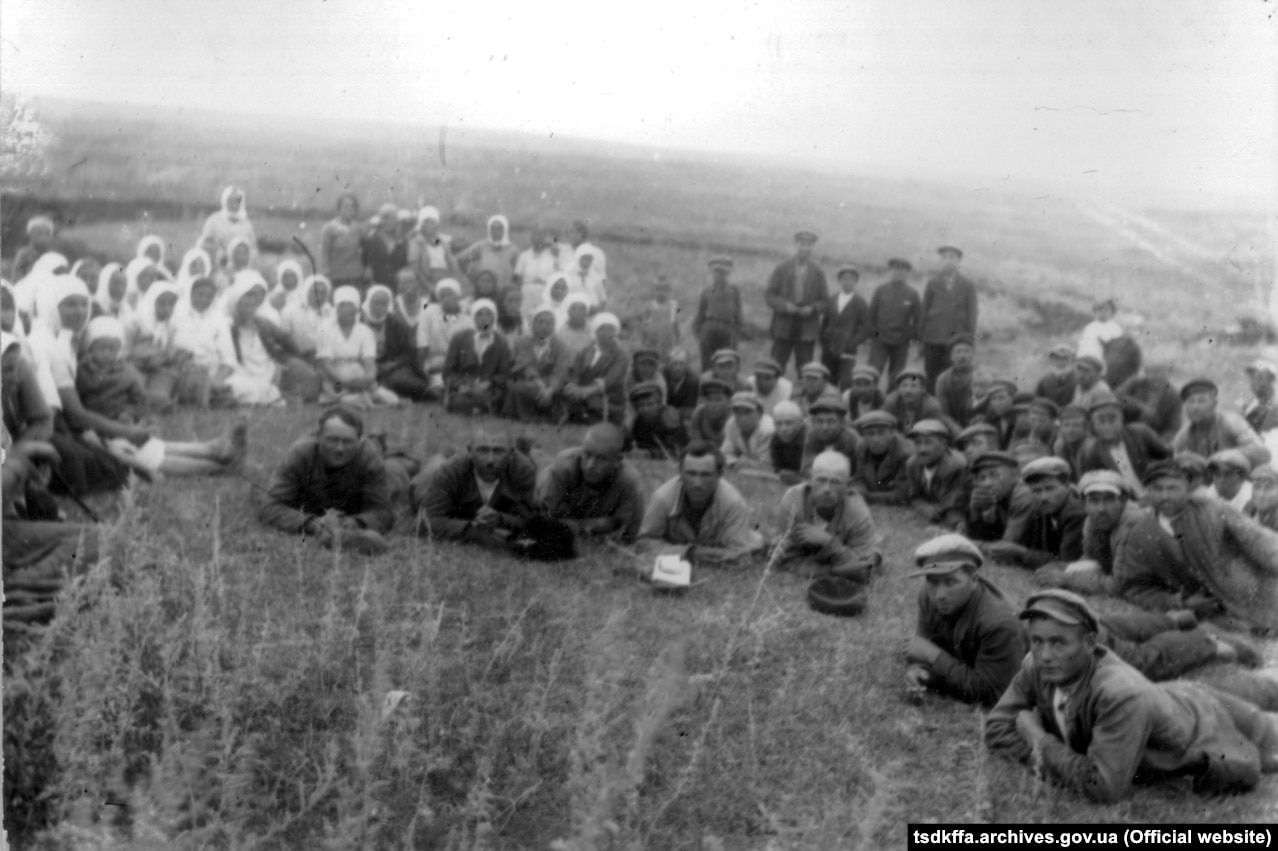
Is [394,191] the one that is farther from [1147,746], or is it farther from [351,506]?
[1147,746]

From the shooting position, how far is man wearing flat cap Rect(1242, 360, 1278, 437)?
557 centimetres

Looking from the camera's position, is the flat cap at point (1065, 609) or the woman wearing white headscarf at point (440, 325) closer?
the flat cap at point (1065, 609)

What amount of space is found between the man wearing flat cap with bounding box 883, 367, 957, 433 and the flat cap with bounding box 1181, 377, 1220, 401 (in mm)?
1162

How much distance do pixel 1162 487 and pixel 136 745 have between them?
4.66m

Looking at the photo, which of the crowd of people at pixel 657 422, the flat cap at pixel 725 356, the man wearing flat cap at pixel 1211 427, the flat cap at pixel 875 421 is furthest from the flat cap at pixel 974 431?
Result: the flat cap at pixel 725 356

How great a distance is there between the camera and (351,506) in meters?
5.88

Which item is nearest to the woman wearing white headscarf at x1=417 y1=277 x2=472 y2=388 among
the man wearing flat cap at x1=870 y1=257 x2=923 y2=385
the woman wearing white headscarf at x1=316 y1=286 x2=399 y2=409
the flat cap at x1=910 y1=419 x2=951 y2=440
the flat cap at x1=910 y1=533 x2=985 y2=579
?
the woman wearing white headscarf at x1=316 y1=286 x2=399 y2=409

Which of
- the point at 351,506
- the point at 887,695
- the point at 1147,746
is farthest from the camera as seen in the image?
the point at 351,506

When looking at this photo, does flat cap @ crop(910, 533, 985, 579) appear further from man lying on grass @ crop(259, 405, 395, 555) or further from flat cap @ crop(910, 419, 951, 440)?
man lying on grass @ crop(259, 405, 395, 555)

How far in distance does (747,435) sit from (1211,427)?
2199 mm

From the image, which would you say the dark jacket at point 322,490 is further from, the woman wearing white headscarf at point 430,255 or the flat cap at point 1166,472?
the flat cap at point 1166,472

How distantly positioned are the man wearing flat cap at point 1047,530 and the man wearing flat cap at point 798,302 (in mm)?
1308

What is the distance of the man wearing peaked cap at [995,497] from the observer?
5.98 metres

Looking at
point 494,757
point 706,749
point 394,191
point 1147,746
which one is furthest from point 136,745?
point 1147,746
